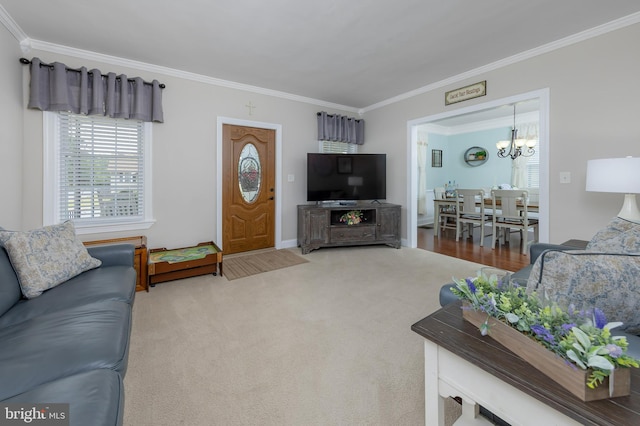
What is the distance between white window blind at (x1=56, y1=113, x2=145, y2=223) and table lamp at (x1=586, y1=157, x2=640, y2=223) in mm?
4632

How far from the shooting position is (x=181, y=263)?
10.1ft

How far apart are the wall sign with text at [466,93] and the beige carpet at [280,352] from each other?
2.41 meters

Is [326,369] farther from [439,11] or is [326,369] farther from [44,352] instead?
[439,11]

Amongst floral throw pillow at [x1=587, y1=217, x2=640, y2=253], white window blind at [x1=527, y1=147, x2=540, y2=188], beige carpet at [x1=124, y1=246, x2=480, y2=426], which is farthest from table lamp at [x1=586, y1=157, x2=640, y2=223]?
white window blind at [x1=527, y1=147, x2=540, y2=188]

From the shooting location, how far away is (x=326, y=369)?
166 centimetres

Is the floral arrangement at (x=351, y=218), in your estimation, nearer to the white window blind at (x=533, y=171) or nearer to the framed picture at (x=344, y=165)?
the framed picture at (x=344, y=165)

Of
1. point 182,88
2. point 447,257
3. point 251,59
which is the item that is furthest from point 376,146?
point 182,88

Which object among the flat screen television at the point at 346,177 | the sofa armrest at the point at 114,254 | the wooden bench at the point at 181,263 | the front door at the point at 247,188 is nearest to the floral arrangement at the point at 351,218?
the flat screen television at the point at 346,177

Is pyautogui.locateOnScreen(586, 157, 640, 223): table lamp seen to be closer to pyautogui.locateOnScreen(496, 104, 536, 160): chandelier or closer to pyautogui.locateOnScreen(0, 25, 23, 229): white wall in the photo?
pyautogui.locateOnScreen(496, 104, 536, 160): chandelier

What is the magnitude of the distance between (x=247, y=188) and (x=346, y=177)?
1.64m

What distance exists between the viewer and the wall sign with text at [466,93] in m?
3.56

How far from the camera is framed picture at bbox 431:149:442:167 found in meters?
7.31

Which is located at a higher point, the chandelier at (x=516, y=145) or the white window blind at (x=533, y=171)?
the chandelier at (x=516, y=145)

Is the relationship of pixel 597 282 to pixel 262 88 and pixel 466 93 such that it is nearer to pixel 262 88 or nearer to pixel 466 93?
pixel 466 93
